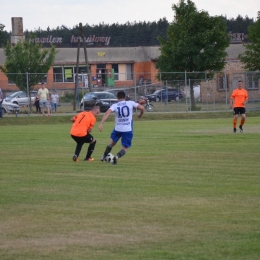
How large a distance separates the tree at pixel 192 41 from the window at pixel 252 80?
3150 millimetres

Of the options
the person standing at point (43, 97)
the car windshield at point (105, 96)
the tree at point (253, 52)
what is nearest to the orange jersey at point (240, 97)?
the person standing at point (43, 97)

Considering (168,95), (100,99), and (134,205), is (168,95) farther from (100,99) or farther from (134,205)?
(134,205)

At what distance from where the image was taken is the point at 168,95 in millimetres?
47875

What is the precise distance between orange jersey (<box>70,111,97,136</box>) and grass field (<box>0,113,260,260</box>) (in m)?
0.74

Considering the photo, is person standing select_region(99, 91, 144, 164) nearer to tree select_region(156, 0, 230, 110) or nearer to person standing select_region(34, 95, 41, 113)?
person standing select_region(34, 95, 41, 113)

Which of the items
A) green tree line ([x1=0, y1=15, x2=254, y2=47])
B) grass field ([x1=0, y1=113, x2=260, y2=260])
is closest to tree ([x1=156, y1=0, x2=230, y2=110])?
grass field ([x1=0, y1=113, x2=260, y2=260])

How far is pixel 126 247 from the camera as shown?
744cm

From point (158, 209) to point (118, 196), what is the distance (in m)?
1.35

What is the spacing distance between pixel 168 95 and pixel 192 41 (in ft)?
16.2

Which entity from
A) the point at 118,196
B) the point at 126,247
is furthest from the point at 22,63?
the point at 126,247

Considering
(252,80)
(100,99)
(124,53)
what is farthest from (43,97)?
(124,53)

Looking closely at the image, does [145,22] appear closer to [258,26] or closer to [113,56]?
[113,56]

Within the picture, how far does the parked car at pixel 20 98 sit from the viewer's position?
44.8 m

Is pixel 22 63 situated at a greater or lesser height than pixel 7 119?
greater
